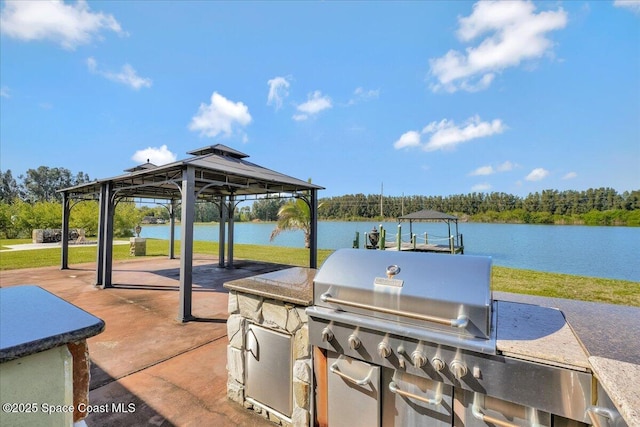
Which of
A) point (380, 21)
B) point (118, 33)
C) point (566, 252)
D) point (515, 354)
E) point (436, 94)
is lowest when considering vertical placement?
point (566, 252)

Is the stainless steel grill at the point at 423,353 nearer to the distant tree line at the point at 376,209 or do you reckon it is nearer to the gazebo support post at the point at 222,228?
the gazebo support post at the point at 222,228

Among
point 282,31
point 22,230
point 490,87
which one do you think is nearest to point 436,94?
point 490,87

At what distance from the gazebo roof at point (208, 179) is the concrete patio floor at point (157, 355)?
270cm

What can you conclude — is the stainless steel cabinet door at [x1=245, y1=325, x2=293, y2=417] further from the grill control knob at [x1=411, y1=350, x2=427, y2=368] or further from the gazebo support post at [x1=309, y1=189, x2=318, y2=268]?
the gazebo support post at [x1=309, y1=189, x2=318, y2=268]

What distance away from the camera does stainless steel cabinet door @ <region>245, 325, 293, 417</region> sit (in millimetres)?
2426

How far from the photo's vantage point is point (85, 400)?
83 cm

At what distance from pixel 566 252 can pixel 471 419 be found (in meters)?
20.9

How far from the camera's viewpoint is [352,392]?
199 centimetres

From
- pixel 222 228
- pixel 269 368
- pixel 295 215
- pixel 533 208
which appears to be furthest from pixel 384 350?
pixel 533 208

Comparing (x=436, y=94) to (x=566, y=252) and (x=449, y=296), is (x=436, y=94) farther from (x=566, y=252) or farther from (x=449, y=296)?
(x=449, y=296)

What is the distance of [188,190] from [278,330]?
13.5 feet

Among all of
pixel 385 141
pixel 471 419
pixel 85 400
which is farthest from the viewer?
pixel 385 141

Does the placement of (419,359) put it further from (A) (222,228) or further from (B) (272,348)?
(A) (222,228)

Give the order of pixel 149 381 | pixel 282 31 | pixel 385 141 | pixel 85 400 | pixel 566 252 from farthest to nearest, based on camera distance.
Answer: pixel 385 141 → pixel 566 252 → pixel 282 31 → pixel 149 381 → pixel 85 400
